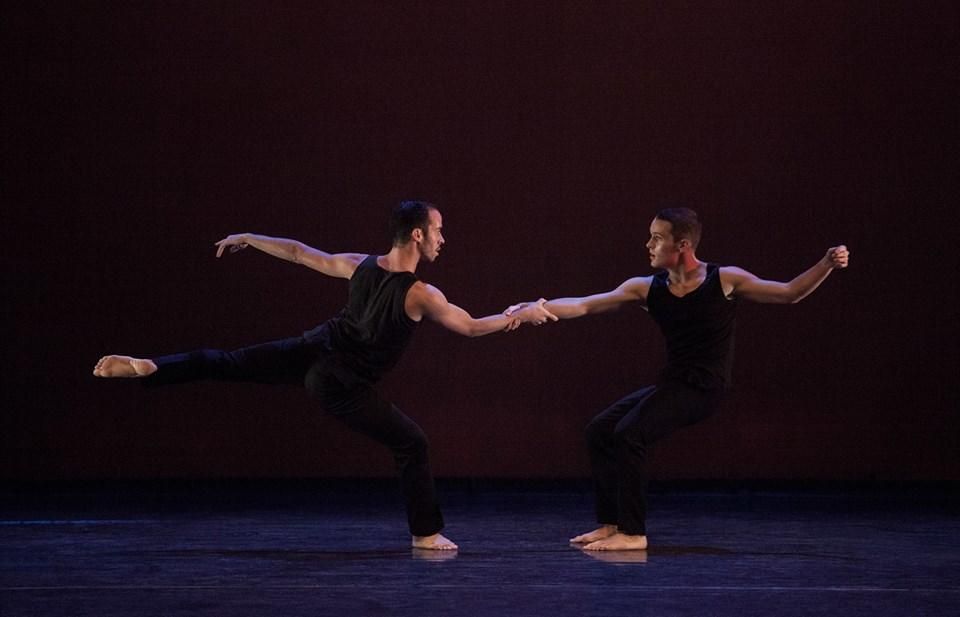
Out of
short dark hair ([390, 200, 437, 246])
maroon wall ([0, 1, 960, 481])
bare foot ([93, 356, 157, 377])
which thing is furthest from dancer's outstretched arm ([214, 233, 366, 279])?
maroon wall ([0, 1, 960, 481])

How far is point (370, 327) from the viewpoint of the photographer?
14.7ft

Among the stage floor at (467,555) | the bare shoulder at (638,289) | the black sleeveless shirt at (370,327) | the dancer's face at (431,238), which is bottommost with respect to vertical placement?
the stage floor at (467,555)

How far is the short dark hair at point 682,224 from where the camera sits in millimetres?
4594

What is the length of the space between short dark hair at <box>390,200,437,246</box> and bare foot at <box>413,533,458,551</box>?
3.50ft

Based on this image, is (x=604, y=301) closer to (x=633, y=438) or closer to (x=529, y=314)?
(x=529, y=314)

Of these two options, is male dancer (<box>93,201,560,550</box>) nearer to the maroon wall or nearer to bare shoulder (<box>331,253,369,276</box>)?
bare shoulder (<box>331,253,369,276</box>)

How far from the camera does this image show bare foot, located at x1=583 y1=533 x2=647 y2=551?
448 centimetres

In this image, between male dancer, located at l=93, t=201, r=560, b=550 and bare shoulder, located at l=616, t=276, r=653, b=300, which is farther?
bare shoulder, located at l=616, t=276, r=653, b=300

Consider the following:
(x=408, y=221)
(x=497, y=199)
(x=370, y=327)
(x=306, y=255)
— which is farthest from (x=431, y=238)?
(x=497, y=199)

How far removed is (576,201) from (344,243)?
1.18 meters

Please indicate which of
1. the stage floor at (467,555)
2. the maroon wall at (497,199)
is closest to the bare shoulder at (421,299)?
the stage floor at (467,555)

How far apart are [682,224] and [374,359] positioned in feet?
4.01

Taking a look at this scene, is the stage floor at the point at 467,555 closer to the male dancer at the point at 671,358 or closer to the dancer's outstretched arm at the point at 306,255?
the male dancer at the point at 671,358

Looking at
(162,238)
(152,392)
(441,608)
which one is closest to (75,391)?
(152,392)
